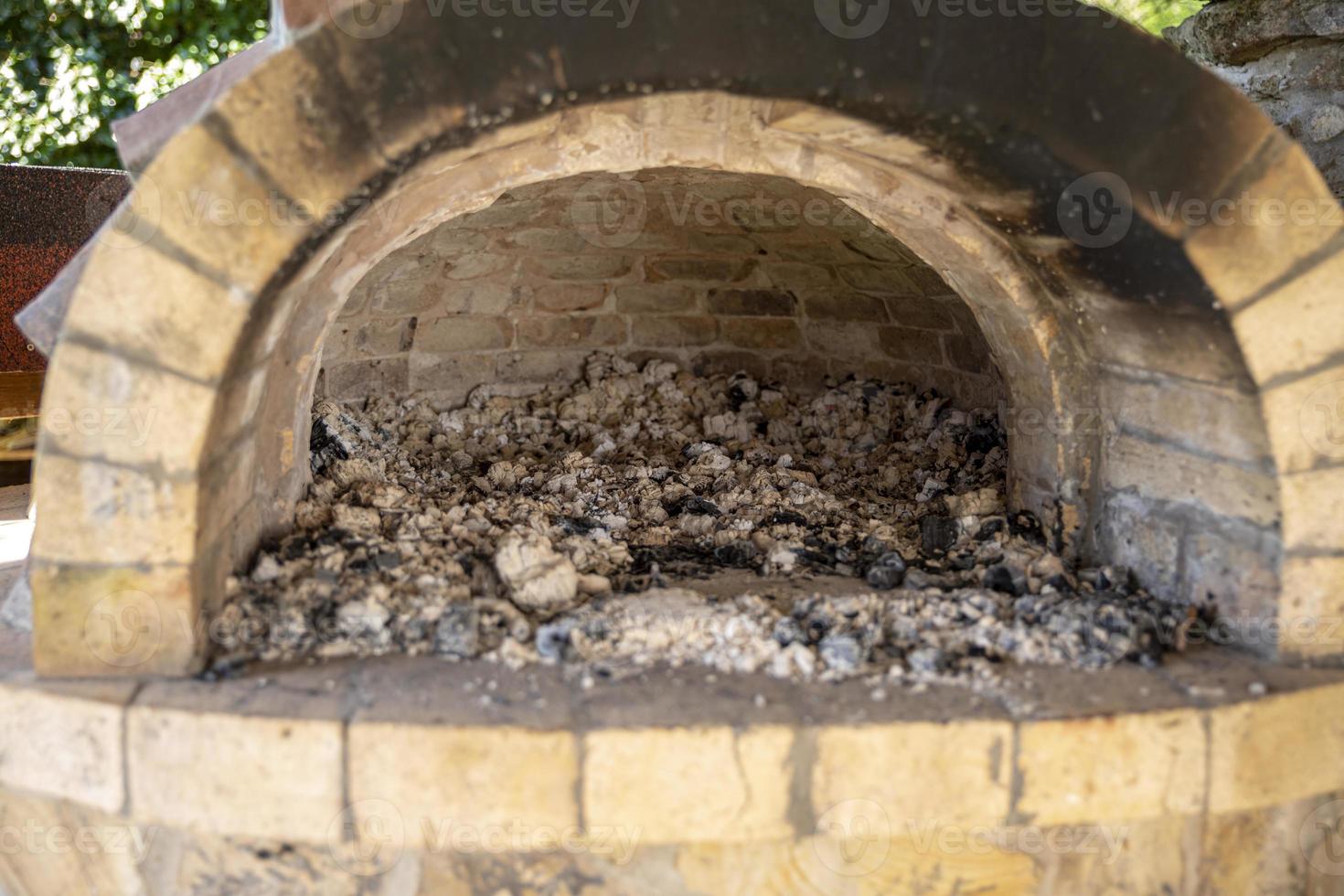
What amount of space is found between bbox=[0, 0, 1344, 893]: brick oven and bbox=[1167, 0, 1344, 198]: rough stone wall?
5.35ft

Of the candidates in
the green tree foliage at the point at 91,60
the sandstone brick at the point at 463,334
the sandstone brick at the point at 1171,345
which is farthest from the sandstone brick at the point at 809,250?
the green tree foliage at the point at 91,60

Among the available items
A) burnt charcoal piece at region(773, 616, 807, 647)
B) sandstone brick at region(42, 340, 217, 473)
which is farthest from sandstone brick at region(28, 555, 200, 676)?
burnt charcoal piece at region(773, 616, 807, 647)

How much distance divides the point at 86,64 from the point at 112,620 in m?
6.61

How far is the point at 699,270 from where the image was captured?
4461 millimetres

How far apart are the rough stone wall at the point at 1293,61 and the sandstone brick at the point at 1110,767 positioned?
2329mm

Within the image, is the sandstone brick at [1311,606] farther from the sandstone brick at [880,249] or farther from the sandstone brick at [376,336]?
the sandstone brick at [376,336]

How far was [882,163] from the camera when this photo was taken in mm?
2551

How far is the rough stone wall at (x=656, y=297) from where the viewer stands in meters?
3.95

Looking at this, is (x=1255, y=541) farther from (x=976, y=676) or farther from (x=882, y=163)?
(x=882, y=163)

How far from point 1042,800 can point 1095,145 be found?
1392 mm

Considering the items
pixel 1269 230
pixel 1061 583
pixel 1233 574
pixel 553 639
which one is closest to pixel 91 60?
pixel 553 639

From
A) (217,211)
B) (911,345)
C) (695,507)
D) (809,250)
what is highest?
(809,250)

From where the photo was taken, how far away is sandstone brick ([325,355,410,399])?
13.4 ft

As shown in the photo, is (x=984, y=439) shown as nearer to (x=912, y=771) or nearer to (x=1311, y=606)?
(x=1311, y=606)
